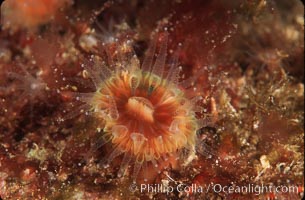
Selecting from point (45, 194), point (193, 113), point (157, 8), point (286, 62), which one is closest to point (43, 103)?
point (45, 194)

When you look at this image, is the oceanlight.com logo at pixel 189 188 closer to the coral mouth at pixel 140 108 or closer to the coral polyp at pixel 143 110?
the coral polyp at pixel 143 110

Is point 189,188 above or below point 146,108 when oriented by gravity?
below

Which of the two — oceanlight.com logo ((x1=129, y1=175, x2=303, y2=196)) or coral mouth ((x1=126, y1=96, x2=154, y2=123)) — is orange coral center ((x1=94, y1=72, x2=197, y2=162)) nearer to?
coral mouth ((x1=126, y1=96, x2=154, y2=123))

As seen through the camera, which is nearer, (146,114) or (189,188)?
(189,188)

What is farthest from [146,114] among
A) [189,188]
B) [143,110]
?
[189,188]

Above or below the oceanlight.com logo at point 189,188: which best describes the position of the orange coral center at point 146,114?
above

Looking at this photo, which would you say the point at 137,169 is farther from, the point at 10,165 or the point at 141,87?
the point at 10,165

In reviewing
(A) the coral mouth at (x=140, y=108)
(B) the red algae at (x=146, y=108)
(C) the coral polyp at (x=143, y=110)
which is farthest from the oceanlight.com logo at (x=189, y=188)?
(A) the coral mouth at (x=140, y=108)

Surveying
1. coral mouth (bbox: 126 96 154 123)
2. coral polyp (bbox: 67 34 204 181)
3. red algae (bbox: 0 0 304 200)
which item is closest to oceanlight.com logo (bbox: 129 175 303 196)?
red algae (bbox: 0 0 304 200)

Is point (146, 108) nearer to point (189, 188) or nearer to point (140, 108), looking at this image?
point (140, 108)
